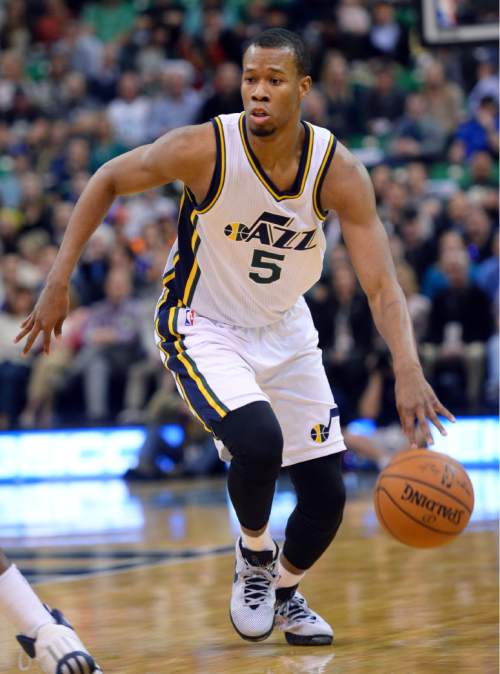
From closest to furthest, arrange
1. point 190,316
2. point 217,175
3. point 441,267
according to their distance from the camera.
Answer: point 217,175, point 190,316, point 441,267

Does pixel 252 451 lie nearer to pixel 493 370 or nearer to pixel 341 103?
pixel 493 370

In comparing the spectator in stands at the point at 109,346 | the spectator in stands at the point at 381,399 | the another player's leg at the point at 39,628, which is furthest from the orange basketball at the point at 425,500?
the spectator in stands at the point at 109,346

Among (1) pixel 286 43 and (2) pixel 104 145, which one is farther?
(2) pixel 104 145

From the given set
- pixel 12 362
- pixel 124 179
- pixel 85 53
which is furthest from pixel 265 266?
pixel 85 53

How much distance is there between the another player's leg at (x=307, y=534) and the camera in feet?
16.0

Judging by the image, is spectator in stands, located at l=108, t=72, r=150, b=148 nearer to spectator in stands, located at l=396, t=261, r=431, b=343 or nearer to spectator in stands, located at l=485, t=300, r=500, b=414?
spectator in stands, located at l=396, t=261, r=431, b=343

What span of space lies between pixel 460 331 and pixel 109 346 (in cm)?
362

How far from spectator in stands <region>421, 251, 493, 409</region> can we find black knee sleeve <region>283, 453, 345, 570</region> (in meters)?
7.09

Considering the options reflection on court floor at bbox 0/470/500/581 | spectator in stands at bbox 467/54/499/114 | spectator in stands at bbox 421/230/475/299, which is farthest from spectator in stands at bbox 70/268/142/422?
spectator in stands at bbox 467/54/499/114

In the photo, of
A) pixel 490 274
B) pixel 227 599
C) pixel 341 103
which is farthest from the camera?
pixel 341 103

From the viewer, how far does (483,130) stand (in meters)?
14.0

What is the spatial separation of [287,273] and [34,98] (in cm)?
1373

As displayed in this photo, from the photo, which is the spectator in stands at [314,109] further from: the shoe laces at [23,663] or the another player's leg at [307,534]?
the shoe laces at [23,663]

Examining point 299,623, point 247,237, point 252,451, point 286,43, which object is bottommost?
point 299,623
